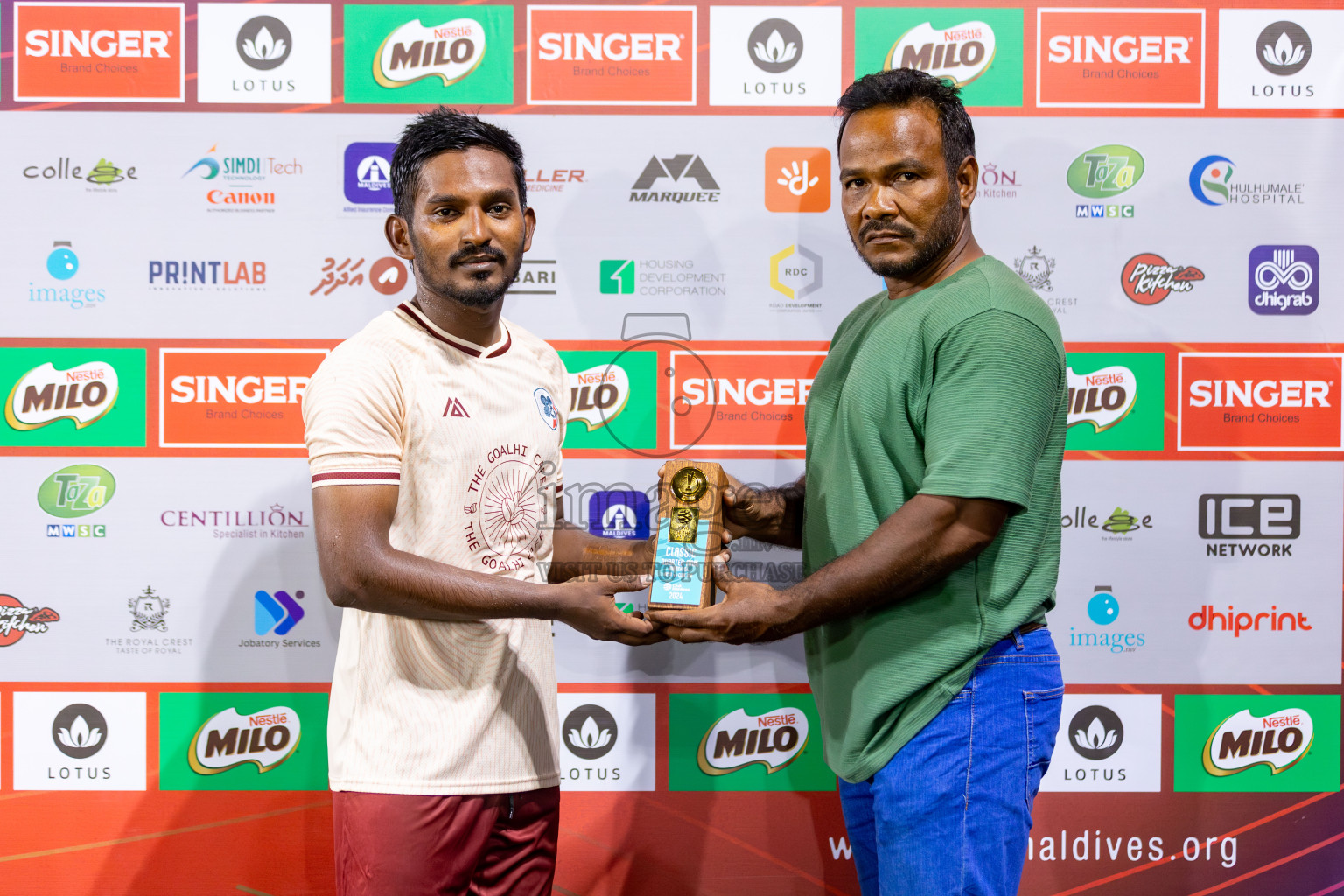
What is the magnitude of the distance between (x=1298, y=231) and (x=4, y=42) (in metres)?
3.47

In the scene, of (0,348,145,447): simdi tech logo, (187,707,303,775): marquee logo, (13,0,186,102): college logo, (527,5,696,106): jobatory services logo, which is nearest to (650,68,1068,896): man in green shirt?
(527,5,696,106): jobatory services logo

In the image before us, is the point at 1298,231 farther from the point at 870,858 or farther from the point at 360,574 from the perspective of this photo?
the point at 360,574

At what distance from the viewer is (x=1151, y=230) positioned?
2.33 metres

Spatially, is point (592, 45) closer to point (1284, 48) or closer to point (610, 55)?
point (610, 55)

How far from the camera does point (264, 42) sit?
2289mm

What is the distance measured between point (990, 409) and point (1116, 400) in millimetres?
1193

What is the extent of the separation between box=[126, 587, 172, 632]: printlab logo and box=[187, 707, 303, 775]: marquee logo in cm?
29

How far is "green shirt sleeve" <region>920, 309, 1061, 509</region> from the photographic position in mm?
1366

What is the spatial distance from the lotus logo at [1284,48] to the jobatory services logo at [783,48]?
1.15m

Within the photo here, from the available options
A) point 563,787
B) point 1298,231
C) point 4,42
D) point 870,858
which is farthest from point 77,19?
point 1298,231

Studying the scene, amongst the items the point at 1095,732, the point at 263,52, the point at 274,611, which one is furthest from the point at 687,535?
the point at 263,52

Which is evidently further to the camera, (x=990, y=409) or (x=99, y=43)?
(x=99, y=43)

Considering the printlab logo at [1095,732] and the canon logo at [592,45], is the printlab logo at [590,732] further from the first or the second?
the canon logo at [592,45]

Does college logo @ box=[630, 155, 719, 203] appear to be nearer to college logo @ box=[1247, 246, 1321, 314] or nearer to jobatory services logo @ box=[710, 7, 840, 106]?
jobatory services logo @ box=[710, 7, 840, 106]
